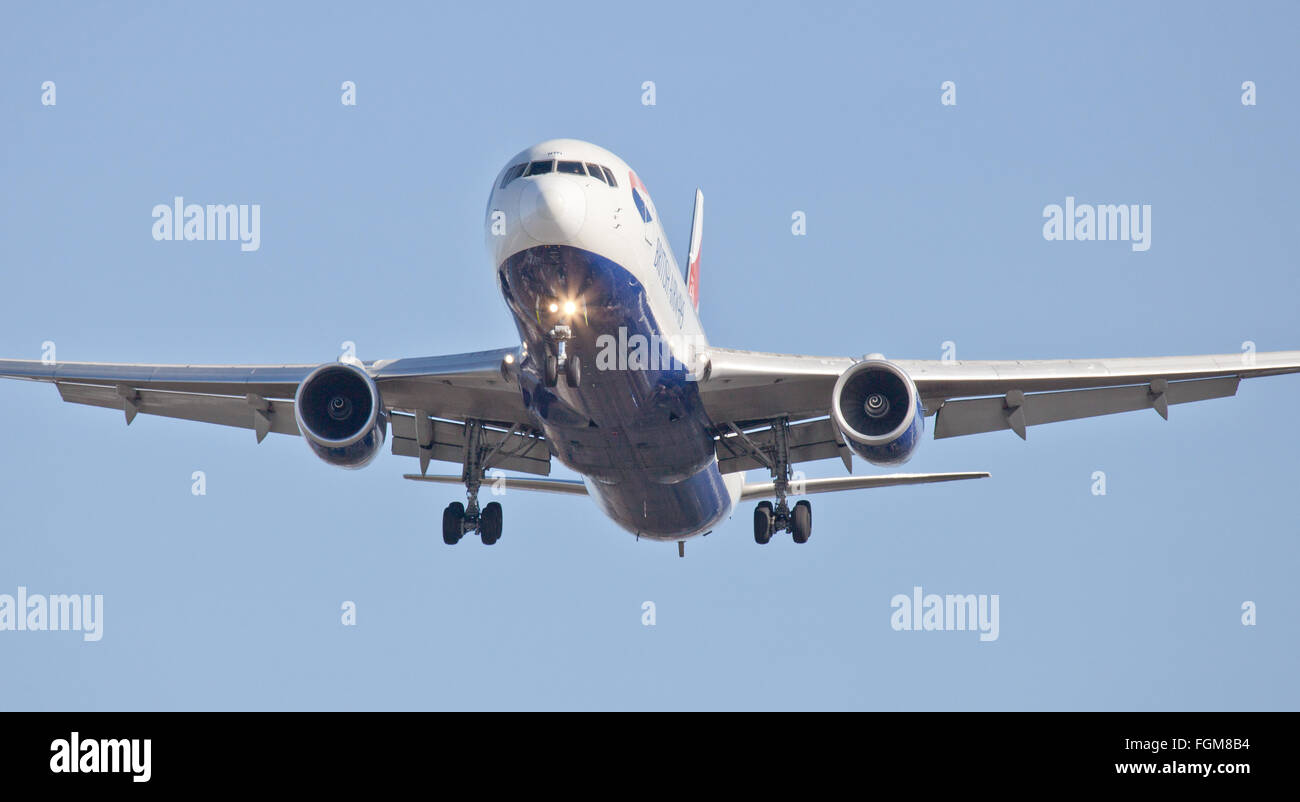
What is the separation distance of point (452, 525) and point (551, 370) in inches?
260

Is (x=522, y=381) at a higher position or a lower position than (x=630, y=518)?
higher

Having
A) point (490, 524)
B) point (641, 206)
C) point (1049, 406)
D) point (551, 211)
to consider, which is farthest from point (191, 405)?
point (1049, 406)

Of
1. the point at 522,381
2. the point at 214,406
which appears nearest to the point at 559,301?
the point at 522,381

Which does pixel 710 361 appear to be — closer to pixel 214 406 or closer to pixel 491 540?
pixel 491 540

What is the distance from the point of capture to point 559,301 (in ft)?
78.1

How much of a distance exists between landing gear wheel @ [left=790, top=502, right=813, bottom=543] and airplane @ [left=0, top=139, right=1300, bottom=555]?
1.7 inches

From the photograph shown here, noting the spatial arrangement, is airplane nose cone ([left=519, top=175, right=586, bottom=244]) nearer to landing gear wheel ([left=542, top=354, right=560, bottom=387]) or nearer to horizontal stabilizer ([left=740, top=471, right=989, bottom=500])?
landing gear wheel ([left=542, top=354, right=560, bottom=387])

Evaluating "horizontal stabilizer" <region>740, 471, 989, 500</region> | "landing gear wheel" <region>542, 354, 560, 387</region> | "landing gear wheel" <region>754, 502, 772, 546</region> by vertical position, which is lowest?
"landing gear wheel" <region>754, 502, 772, 546</region>

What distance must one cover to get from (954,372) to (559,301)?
7.82 m

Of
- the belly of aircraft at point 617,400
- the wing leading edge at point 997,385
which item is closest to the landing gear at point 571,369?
the belly of aircraft at point 617,400

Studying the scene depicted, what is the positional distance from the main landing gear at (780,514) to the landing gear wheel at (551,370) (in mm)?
6530

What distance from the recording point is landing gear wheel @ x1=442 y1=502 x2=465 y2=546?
2992cm

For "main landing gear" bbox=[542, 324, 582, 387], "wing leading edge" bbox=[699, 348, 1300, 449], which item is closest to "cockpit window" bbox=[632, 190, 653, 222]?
"main landing gear" bbox=[542, 324, 582, 387]

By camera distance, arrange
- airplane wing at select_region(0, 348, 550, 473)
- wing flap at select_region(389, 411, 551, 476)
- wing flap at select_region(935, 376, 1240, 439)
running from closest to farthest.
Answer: airplane wing at select_region(0, 348, 550, 473), wing flap at select_region(935, 376, 1240, 439), wing flap at select_region(389, 411, 551, 476)
